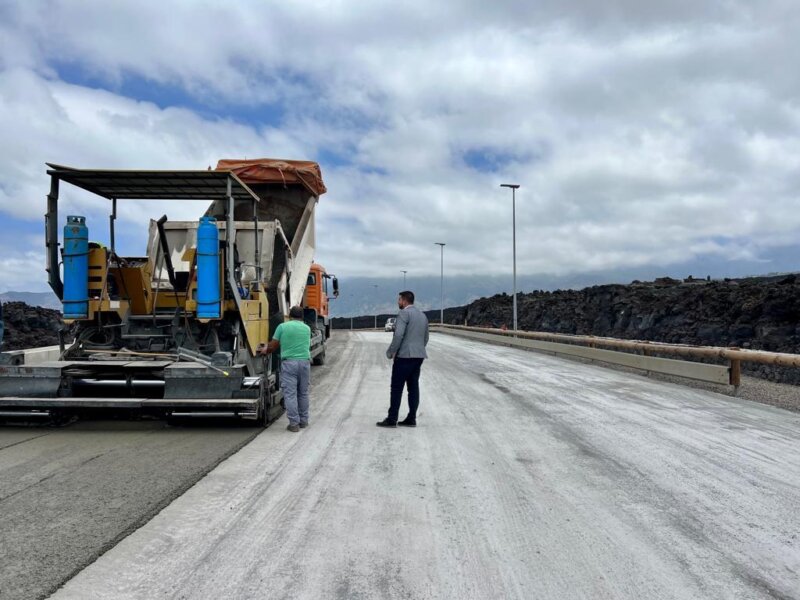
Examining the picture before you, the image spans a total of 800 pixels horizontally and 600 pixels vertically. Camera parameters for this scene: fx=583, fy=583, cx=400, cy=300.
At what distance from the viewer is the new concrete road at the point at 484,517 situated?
338 cm

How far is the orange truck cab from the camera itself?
14672 mm

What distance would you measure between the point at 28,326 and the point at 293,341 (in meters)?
17.3

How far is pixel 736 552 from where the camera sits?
3.85m

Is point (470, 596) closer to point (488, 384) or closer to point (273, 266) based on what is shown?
point (273, 266)

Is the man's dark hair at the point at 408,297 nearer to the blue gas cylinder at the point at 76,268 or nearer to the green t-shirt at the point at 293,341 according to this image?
the green t-shirt at the point at 293,341

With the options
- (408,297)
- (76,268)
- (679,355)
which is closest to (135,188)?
(76,268)

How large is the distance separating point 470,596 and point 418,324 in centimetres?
489

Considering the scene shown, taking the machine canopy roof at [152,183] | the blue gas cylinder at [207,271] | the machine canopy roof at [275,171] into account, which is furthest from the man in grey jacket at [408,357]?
the machine canopy roof at [275,171]

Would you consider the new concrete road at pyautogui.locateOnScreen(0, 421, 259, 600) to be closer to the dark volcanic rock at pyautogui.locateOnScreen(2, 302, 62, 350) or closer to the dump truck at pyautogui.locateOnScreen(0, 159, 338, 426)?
the dump truck at pyautogui.locateOnScreen(0, 159, 338, 426)

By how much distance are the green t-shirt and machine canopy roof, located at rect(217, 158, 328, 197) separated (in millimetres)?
4804

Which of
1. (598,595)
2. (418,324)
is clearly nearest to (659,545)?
(598,595)

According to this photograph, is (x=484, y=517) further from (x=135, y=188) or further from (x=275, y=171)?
(x=275, y=171)

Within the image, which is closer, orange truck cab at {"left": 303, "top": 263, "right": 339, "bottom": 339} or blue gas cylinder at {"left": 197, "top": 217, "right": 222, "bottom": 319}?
blue gas cylinder at {"left": 197, "top": 217, "right": 222, "bottom": 319}

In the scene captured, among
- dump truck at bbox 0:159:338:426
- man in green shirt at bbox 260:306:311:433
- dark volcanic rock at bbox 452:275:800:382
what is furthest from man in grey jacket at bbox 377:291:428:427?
dark volcanic rock at bbox 452:275:800:382
